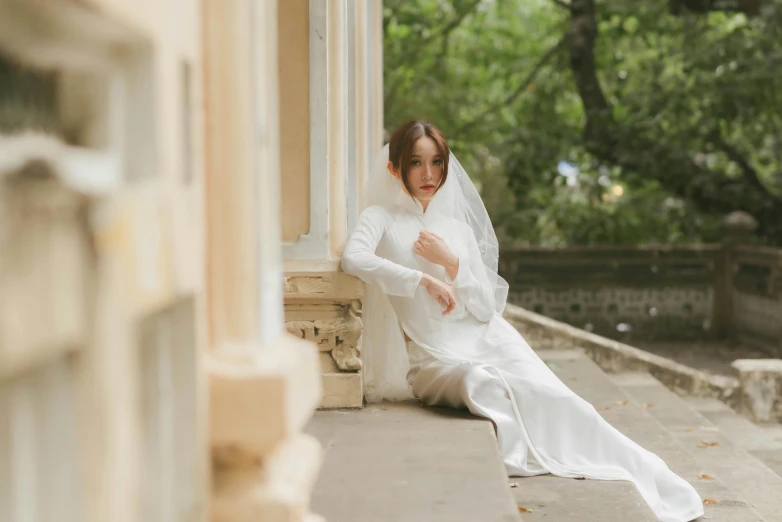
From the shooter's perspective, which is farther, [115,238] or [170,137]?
[170,137]

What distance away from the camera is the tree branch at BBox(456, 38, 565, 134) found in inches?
479

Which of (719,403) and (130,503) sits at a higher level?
(130,503)

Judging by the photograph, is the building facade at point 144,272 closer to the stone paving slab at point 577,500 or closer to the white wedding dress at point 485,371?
the stone paving slab at point 577,500

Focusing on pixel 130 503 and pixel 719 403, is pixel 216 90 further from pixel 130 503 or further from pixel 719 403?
pixel 719 403

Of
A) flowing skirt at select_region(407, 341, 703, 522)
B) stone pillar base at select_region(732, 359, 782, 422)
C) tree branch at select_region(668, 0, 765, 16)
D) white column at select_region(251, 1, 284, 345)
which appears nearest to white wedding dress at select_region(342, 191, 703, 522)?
flowing skirt at select_region(407, 341, 703, 522)

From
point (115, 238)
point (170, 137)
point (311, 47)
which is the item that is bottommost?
point (115, 238)

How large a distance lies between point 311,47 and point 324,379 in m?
1.51

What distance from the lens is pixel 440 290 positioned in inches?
159

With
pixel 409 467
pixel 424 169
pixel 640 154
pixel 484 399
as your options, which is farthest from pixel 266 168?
pixel 640 154

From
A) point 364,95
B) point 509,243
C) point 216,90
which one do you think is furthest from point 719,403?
point 216,90

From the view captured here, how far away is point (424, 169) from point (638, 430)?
6.94 ft

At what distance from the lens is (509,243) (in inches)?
511

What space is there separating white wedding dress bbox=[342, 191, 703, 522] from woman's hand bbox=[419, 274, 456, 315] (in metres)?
0.06

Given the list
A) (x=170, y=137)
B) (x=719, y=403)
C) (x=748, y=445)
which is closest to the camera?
(x=170, y=137)
